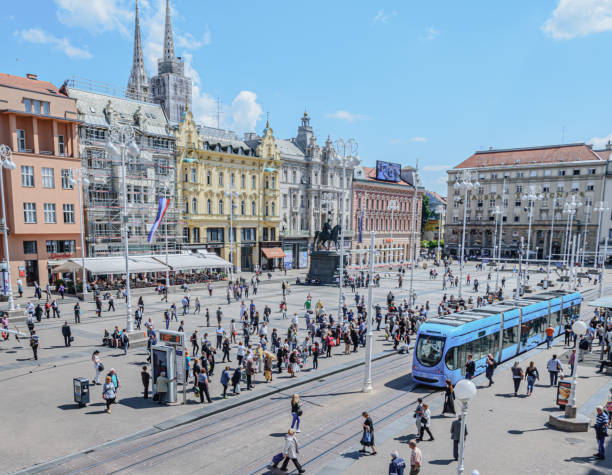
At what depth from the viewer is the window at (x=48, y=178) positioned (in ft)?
138

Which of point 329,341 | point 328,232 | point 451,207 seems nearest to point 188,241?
point 328,232

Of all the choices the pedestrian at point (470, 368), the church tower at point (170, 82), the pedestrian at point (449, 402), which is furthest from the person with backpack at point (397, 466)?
the church tower at point (170, 82)

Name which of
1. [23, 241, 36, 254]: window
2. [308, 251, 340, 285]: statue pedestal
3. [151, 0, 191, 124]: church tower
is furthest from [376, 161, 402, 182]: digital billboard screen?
[23, 241, 36, 254]: window

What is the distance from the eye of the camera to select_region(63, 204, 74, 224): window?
43.7 meters

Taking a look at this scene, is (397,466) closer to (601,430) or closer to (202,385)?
(601,430)

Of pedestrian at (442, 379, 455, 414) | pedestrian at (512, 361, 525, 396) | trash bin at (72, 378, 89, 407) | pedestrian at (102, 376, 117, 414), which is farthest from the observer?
pedestrian at (512, 361, 525, 396)

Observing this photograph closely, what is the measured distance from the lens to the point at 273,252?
214ft

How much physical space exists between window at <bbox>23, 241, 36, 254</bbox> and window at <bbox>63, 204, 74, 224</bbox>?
3.52m

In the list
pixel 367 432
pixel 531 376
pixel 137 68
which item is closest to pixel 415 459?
pixel 367 432

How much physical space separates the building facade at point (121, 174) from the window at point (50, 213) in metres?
3.31

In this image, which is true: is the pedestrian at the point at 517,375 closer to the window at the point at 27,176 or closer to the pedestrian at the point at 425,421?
the pedestrian at the point at 425,421

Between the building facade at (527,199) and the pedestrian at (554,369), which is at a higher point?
the building facade at (527,199)

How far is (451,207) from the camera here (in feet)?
363

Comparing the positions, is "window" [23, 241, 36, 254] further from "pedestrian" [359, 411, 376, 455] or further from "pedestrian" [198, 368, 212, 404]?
"pedestrian" [359, 411, 376, 455]
